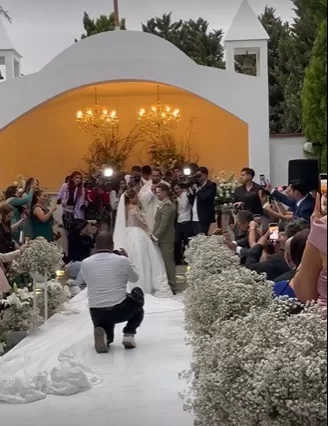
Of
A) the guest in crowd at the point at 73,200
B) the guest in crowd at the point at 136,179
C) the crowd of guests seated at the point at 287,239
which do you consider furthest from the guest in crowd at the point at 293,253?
the guest in crowd at the point at 73,200

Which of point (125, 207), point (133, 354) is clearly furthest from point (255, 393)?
point (125, 207)

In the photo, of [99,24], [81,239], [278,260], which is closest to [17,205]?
[81,239]

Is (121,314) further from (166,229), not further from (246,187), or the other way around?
(246,187)

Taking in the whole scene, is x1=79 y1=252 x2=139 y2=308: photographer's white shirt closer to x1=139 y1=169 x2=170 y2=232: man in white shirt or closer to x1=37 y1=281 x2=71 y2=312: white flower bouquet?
x1=37 y1=281 x2=71 y2=312: white flower bouquet

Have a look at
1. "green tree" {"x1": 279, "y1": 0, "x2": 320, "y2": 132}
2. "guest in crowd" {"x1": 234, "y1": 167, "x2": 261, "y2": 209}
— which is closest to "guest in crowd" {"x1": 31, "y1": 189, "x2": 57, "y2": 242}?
"guest in crowd" {"x1": 234, "y1": 167, "x2": 261, "y2": 209}

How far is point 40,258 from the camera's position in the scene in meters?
9.46

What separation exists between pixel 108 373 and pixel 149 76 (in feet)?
29.9

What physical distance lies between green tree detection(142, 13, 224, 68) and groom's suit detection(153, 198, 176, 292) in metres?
20.2

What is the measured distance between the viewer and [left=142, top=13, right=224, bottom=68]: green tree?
106 feet

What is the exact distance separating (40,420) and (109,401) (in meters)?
0.67

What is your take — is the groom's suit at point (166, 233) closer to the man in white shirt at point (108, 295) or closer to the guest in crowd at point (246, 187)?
the guest in crowd at point (246, 187)

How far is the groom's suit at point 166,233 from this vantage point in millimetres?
12180

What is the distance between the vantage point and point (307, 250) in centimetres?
409

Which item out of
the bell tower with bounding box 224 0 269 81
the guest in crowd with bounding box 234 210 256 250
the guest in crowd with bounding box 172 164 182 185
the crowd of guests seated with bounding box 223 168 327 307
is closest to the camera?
the crowd of guests seated with bounding box 223 168 327 307
